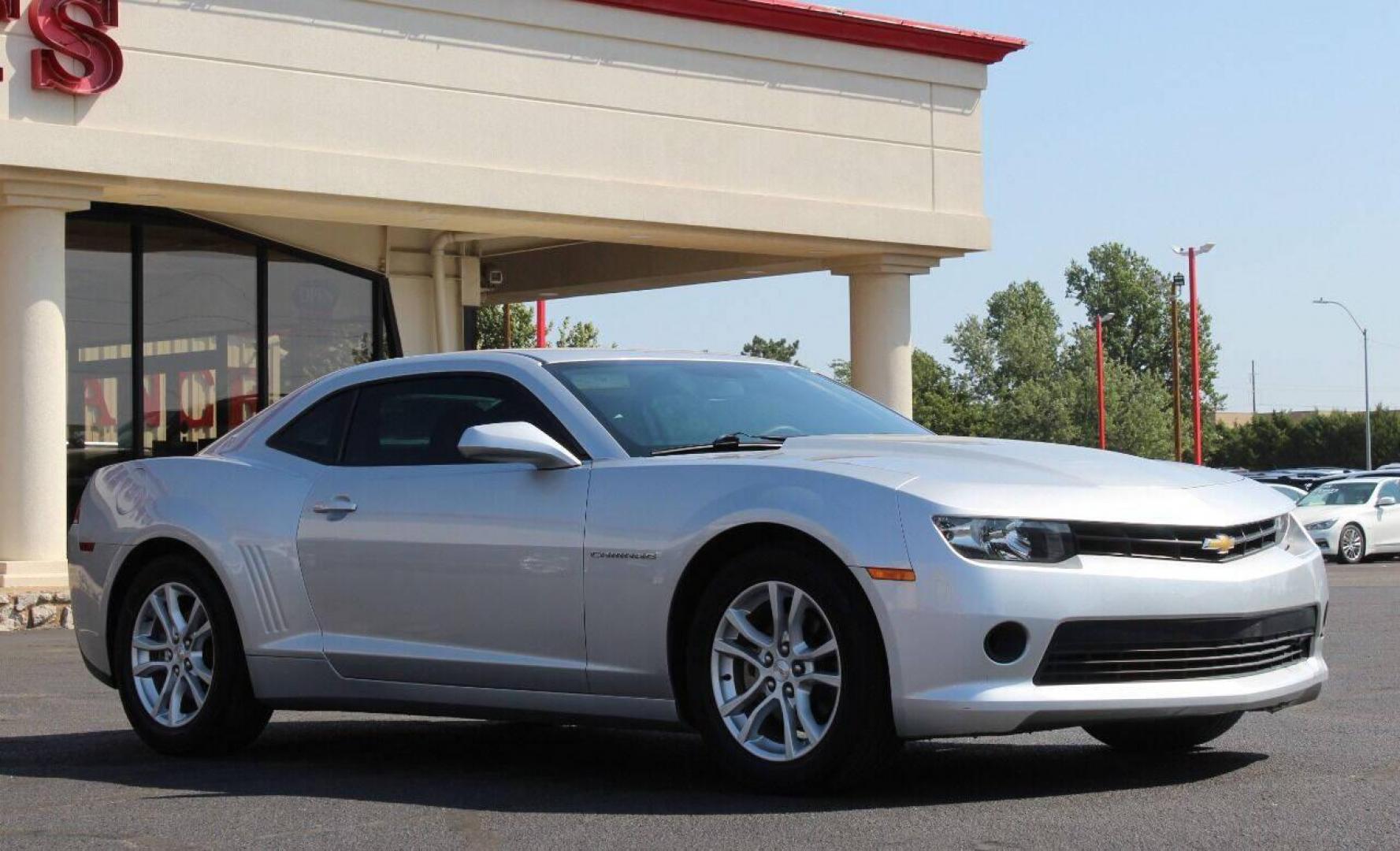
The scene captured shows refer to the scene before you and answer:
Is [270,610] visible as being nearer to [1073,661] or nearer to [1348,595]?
[1073,661]

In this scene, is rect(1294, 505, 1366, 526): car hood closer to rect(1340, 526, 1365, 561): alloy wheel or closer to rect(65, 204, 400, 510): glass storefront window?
rect(1340, 526, 1365, 561): alloy wheel

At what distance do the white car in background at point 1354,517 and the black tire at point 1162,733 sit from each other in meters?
25.8

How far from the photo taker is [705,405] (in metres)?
7.57

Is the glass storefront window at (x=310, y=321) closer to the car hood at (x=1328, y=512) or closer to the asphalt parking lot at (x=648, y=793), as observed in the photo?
the asphalt parking lot at (x=648, y=793)

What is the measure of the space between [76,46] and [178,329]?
4414mm

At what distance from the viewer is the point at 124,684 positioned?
336 inches

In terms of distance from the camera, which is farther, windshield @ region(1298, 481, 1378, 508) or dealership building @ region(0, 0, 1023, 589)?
windshield @ region(1298, 481, 1378, 508)

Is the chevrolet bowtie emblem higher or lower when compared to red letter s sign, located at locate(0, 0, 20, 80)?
lower

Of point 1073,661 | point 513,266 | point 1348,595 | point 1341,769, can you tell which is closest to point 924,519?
point 1073,661

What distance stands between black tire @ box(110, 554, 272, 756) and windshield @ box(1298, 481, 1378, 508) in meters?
27.8

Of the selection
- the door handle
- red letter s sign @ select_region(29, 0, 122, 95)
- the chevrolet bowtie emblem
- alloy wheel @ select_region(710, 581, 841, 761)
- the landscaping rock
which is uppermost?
red letter s sign @ select_region(29, 0, 122, 95)

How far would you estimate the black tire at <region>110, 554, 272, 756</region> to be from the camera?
8.12 meters

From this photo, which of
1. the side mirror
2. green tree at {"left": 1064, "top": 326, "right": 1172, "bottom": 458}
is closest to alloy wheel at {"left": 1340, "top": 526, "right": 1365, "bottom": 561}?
the side mirror

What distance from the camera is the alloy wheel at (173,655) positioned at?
8.25 meters
